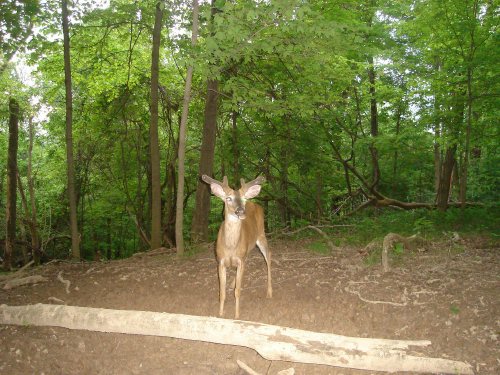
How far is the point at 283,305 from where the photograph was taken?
521 centimetres

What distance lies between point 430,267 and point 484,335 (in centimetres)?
252

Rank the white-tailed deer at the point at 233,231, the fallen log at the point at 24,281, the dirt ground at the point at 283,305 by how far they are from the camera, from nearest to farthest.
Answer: the dirt ground at the point at 283,305 → the white-tailed deer at the point at 233,231 → the fallen log at the point at 24,281

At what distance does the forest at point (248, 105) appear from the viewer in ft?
24.9

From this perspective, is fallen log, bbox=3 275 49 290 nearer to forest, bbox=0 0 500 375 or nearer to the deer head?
forest, bbox=0 0 500 375

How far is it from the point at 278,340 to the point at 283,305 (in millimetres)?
1655

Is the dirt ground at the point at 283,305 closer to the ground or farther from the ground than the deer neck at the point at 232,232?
closer to the ground

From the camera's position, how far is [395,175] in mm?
17000

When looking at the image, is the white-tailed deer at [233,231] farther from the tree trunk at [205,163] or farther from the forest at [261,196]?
the tree trunk at [205,163]

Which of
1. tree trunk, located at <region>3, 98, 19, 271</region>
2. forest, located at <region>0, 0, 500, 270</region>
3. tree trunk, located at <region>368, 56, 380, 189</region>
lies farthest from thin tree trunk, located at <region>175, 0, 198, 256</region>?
tree trunk, located at <region>368, 56, 380, 189</region>

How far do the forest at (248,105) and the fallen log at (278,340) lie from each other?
11.5ft

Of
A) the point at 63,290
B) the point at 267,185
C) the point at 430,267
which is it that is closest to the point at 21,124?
the point at 267,185

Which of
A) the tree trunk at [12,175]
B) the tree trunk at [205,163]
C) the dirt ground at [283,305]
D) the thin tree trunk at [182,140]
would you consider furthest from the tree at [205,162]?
the tree trunk at [12,175]

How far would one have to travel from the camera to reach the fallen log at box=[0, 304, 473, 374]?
331cm

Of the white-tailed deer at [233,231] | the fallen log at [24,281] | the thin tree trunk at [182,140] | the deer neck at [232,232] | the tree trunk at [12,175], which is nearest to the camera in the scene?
the white-tailed deer at [233,231]
